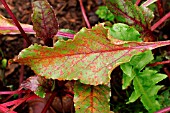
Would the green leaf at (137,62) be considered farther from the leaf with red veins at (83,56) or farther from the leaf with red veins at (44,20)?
the leaf with red veins at (44,20)

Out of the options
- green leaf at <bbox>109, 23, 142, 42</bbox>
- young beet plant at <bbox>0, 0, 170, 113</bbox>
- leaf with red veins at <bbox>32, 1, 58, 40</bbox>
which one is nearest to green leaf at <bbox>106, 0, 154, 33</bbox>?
young beet plant at <bbox>0, 0, 170, 113</bbox>

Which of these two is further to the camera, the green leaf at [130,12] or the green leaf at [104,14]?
the green leaf at [104,14]

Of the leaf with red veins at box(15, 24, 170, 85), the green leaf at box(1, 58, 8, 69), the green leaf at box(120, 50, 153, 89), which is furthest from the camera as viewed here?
the green leaf at box(1, 58, 8, 69)

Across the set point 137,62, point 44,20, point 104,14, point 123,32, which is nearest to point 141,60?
point 137,62

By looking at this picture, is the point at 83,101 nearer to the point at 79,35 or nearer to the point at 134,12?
the point at 79,35

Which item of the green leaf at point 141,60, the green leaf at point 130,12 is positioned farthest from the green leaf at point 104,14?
the green leaf at point 141,60

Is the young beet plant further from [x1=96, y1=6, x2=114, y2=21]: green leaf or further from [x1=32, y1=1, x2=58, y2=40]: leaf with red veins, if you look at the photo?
[x1=96, y1=6, x2=114, y2=21]: green leaf

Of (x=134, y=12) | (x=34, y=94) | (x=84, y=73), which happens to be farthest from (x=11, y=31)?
(x=134, y=12)
